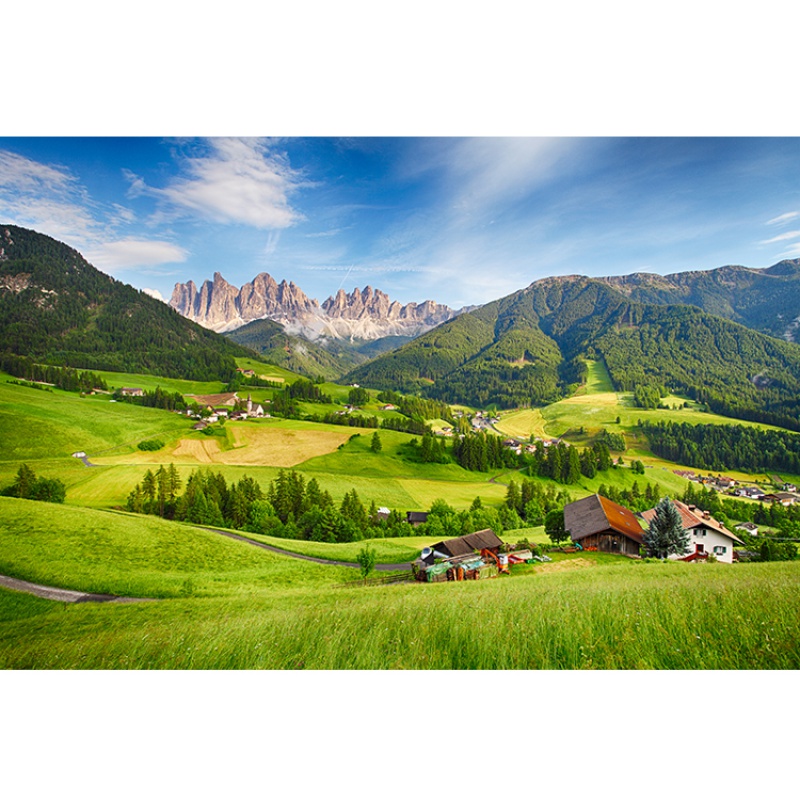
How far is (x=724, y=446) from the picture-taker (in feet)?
94.4

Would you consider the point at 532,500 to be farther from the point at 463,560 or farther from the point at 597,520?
the point at 463,560

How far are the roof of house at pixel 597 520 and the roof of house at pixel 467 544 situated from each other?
2526 millimetres

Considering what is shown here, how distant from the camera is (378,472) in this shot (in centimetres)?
1303

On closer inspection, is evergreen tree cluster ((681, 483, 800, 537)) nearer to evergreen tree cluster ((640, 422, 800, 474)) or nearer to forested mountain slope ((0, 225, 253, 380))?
evergreen tree cluster ((640, 422, 800, 474))

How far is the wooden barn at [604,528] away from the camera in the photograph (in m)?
8.70

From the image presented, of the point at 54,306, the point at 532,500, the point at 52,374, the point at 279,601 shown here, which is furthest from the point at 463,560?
the point at 54,306

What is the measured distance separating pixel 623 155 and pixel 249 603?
10.2 m

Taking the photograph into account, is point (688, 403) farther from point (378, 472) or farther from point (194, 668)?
point (194, 668)

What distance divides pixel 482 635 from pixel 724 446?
37073mm

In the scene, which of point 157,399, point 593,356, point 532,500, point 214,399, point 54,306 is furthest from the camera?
point 593,356

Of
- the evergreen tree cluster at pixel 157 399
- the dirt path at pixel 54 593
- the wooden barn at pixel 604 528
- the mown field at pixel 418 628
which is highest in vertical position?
the evergreen tree cluster at pixel 157 399

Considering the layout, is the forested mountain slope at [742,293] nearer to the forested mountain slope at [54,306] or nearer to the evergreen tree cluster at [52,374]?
the evergreen tree cluster at [52,374]

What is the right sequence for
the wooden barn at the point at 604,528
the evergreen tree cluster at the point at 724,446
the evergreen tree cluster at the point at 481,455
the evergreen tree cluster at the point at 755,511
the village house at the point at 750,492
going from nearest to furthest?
the wooden barn at the point at 604,528
the evergreen tree cluster at the point at 755,511
the evergreen tree cluster at the point at 481,455
the village house at the point at 750,492
the evergreen tree cluster at the point at 724,446

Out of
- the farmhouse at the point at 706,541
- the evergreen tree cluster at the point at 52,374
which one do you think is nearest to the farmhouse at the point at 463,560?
the farmhouse at the point at 706,541
